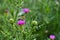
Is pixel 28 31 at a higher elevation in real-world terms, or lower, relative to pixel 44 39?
higher

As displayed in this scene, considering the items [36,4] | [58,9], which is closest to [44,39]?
[58,9]

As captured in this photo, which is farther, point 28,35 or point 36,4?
point 36,4

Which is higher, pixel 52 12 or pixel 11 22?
pixel 11 22

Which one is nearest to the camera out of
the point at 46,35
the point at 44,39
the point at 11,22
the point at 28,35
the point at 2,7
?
the point at 28,35

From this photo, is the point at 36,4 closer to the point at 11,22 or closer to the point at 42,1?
the point at 42,1

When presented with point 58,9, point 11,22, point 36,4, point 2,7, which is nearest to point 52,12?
point 58,9

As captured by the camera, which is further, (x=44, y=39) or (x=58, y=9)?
(x=58, y=9)

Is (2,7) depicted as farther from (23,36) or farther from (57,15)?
(23,36)

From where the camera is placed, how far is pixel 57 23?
7.59ft

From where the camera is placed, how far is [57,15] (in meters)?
2.32

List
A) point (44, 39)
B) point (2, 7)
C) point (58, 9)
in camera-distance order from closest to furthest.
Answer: point (44, 39) < point (58, 9) < point (2, 7)

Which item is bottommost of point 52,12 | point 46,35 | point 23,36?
point 46,35

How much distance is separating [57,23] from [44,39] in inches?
12.4

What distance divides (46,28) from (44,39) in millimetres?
271
